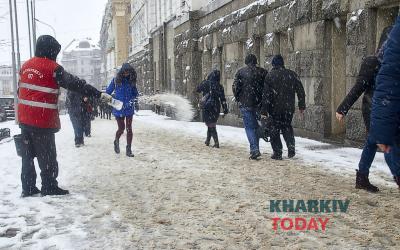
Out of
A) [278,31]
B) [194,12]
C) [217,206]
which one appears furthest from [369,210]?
[194,12]

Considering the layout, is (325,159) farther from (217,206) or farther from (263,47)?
(263,47)

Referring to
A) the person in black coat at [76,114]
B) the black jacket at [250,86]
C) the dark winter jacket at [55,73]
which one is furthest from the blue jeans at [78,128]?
the dark winter jacket at [55,73]

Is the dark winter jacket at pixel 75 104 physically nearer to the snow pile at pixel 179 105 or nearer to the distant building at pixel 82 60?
the snow pile at pixel 179 105

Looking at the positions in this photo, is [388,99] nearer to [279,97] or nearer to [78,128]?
[279,97]

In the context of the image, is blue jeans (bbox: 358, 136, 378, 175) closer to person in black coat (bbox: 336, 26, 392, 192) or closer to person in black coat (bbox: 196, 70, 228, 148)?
person in black coat (bbox: 336, 26, 392, 192)

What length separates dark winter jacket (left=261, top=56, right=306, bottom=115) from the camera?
812 cm

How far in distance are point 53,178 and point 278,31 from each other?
27.3ft

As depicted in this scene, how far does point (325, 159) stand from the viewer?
325 inches

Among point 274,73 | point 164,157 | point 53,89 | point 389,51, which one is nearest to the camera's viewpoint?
point 389,51

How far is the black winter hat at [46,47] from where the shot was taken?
18.3 feet

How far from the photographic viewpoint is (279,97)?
26.7 feet

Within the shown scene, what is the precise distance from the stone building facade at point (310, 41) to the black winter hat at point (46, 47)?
A: 14.5 ft

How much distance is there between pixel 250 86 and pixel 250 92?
0.35 ft

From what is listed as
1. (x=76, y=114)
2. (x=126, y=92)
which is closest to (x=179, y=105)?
(x=76, y=114)
